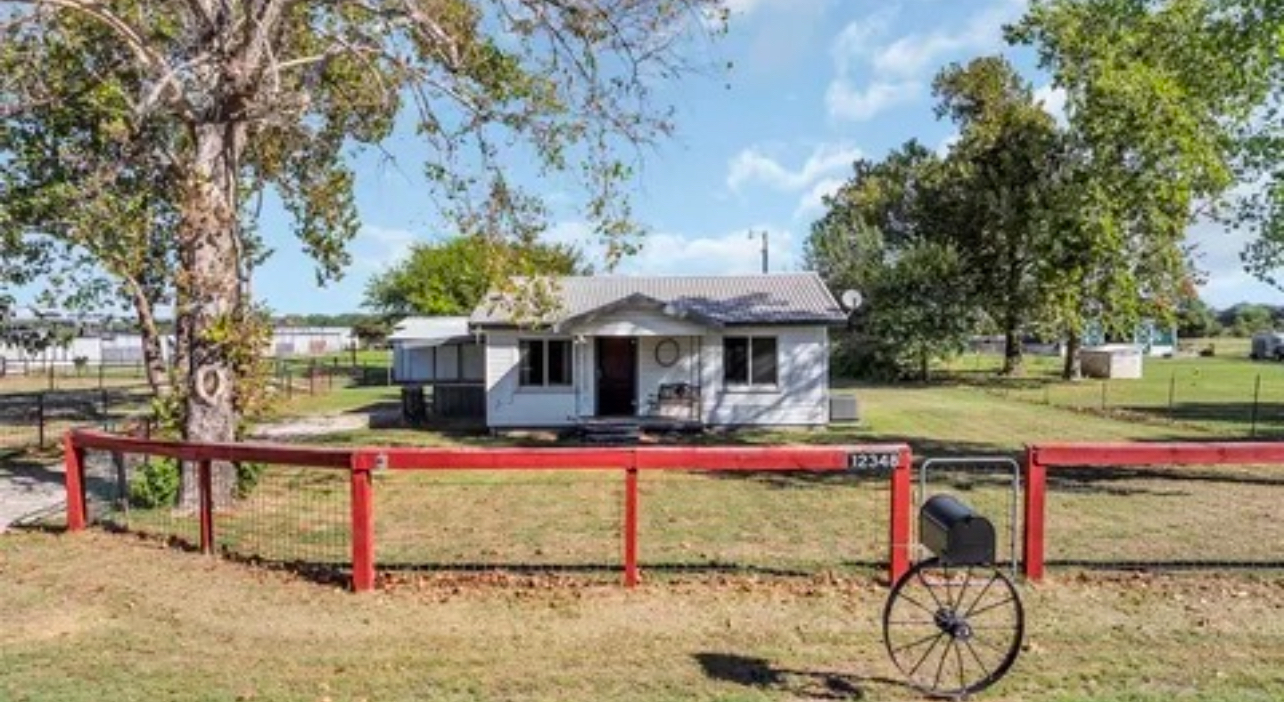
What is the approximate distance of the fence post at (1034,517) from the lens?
7188mm

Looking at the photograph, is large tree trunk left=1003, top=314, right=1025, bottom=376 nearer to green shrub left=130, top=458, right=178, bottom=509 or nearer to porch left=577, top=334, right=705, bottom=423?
porch left=577, top=334, right=705, bottom=423

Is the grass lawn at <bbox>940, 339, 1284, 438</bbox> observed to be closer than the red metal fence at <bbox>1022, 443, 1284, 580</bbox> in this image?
No

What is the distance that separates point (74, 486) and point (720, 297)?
1635 centimetres

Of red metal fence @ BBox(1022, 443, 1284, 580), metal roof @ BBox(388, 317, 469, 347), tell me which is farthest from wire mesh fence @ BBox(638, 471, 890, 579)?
metal roof @ BBox(388, 317, 469, 347)

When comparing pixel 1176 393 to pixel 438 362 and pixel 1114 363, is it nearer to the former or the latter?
pixel 1114 363

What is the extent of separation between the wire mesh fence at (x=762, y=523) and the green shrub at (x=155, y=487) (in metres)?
5.34

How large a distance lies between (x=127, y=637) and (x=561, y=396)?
50.8 ft

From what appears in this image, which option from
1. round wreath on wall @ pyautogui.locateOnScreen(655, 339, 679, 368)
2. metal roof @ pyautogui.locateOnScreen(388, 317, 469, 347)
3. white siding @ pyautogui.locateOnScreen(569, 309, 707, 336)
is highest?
white siding @ pyautogui.locateOnScreen(569, 309, 707, 336)

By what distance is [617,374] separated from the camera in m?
22.3

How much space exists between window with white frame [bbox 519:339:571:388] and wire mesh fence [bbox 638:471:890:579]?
7.80 meters

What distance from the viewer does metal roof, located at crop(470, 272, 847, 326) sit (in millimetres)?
21172

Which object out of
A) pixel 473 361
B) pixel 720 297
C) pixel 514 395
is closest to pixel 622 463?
pixel 514 395

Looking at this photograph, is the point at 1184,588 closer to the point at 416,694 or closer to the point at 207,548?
the point at 416,694

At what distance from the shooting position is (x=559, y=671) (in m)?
5.46
